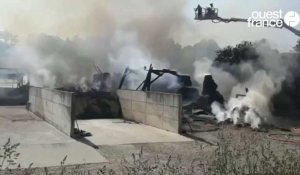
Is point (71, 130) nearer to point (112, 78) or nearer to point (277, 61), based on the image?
point (112, 78)

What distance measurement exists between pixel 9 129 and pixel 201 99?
374 inches

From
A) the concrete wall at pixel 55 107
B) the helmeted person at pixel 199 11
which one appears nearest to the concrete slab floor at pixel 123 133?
the concrete wall at pixel 55 107

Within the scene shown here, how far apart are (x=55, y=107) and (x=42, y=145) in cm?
330

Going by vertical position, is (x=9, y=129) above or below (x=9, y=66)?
below

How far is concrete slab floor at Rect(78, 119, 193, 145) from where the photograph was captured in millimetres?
10664

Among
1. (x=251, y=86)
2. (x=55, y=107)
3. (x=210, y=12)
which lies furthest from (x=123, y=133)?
(x=210, y=12)

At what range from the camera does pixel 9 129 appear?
12188mm

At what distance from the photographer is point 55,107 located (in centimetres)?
1263

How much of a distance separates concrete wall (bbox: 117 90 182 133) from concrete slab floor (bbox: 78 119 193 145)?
304 mm

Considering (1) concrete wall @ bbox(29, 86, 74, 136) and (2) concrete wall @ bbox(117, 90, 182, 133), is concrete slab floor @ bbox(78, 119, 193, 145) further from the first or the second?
(1) concrete wall @ bbox(29, 86, 74, 136)

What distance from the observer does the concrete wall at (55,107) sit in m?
10.9

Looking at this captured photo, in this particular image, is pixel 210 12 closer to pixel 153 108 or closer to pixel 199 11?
pixel 199 11

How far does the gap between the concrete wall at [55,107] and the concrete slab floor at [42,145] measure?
0.78ft

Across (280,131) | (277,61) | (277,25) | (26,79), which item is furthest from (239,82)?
(26,79)
